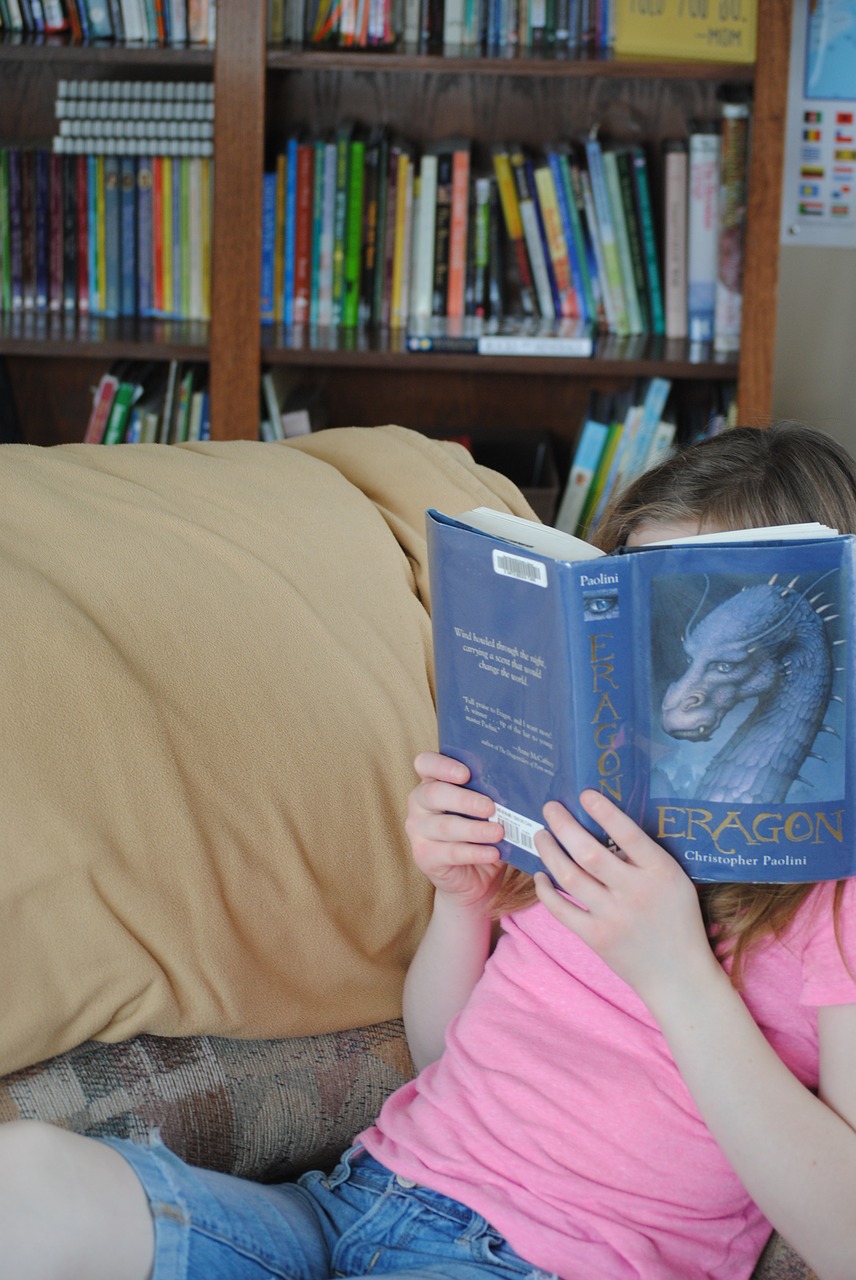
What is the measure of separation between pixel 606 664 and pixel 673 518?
8.0 inches

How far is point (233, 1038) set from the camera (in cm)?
97

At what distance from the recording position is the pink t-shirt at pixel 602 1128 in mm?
770

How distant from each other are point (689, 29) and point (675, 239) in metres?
0.30

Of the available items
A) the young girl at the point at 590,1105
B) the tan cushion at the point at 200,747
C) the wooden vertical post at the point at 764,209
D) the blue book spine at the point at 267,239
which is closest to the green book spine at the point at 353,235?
the blue book spine at the point at 267,239

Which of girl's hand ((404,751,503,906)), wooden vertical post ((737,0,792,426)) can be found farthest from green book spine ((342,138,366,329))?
girl's hand ((404,751,503,906))

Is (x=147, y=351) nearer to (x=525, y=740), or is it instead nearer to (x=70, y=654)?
(x=70, y=654)

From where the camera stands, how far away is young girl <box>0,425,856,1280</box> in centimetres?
72

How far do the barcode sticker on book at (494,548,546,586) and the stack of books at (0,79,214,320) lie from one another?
1605mm

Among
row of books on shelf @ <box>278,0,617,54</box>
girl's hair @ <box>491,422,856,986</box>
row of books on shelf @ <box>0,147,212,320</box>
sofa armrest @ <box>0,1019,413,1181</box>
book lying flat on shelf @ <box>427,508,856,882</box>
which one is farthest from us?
row of books on shelf @ <box>0,147,212,320</box>

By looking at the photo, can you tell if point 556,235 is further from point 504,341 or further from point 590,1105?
point 590,1105

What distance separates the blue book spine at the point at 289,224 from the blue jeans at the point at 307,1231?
5.18 ft

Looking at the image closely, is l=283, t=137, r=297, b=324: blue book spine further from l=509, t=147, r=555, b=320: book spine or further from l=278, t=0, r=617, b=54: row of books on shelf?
l=509, t=147, r=555, b=320: book spine

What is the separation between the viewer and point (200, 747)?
37.4 inches

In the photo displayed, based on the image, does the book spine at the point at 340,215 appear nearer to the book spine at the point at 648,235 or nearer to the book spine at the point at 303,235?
the book spine at the point at 303,235
